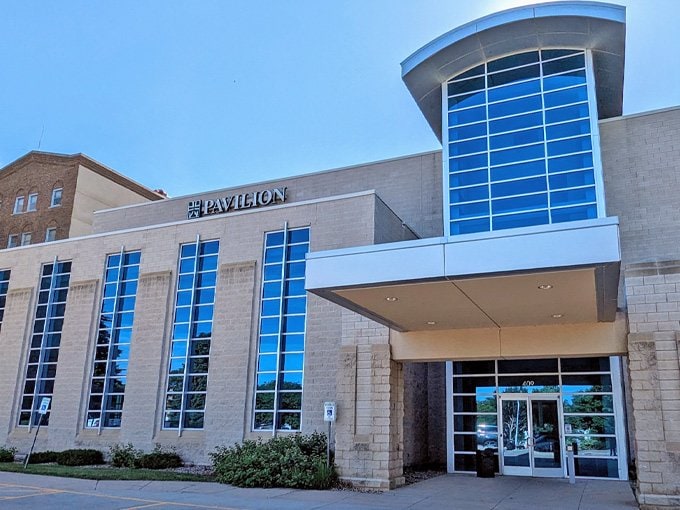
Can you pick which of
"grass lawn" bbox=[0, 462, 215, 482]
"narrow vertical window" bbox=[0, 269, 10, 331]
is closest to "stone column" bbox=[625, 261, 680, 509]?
"grass lawn" bbox=[0, 462, 215, 482]

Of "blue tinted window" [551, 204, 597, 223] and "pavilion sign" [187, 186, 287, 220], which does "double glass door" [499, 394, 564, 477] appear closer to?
"blue tinted window" [551, 204, 597, 223]

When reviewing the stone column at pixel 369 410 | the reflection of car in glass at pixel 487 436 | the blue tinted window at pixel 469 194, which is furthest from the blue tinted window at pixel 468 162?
the reflection of car in glass at pixel 487 436

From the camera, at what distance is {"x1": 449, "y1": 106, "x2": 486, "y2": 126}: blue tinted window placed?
22266 mm

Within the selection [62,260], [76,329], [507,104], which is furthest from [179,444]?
[507,104]

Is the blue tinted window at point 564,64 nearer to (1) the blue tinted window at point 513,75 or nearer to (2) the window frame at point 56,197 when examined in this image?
(1) the blue tinted window at point 513,75

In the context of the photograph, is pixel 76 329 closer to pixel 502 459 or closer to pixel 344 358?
pixel 344 358

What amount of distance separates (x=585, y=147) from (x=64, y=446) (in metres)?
21.5

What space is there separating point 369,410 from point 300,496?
306cm

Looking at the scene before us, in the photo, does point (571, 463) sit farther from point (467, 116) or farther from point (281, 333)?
point (467, 116)

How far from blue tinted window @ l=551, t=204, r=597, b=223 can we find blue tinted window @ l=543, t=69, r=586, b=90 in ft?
15.4

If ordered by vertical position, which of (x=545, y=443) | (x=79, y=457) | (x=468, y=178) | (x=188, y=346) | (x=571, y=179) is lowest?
(x=79, y=457)

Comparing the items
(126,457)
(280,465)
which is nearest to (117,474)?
(126,457)

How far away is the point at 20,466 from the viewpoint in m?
19.5

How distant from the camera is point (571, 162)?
66.4ft
